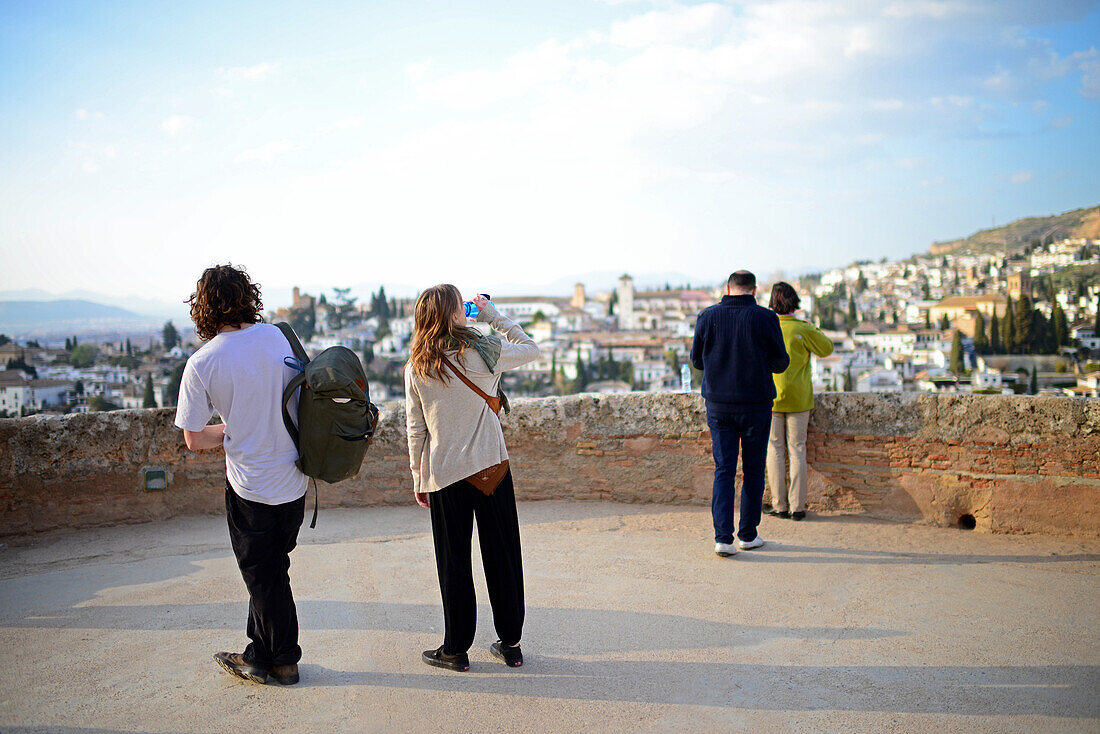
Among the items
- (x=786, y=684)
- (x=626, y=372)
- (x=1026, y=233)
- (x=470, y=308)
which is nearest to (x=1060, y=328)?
(x=786, y=684)

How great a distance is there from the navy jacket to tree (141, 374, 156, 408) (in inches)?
534

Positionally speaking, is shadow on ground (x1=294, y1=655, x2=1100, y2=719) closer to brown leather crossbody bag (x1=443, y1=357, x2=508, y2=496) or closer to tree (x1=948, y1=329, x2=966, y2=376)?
brown leather crossbody bag (x1=443, y1=357, x2=508, y2=496)

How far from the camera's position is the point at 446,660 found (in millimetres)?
2898

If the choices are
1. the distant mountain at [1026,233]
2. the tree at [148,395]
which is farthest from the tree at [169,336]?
the distant mountain at [1026,233]

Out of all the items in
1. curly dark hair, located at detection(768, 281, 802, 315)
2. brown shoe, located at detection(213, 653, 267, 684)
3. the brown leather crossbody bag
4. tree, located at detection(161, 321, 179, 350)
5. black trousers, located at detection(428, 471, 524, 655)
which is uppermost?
tree, located at detection(161, 321, 179, 350)

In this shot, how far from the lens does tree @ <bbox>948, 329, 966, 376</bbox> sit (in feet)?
99.0

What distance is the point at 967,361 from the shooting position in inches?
1242

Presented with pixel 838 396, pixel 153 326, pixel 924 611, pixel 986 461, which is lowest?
pixel 924 611

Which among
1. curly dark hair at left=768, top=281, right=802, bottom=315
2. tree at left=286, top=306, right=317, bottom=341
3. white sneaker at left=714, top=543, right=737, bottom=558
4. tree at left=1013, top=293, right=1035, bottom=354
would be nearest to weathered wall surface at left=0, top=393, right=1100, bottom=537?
curly dark hair at left=768, top=281, right=802, bottom=315

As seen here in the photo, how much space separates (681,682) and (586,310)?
11722cm

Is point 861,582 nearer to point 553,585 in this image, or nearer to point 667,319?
point 553,585

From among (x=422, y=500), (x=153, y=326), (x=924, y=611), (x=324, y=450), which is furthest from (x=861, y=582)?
(x=153, y=326)

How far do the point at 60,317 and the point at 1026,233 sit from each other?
102m

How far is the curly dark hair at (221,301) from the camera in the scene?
8.69 feet
